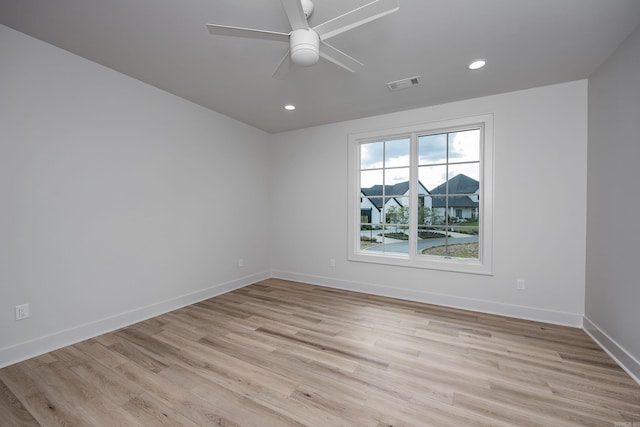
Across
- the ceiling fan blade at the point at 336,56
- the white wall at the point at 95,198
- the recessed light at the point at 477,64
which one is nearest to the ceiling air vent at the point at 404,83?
the recessed light at the point at 477,64

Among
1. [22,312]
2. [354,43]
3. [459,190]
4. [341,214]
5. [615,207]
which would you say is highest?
[354,43]

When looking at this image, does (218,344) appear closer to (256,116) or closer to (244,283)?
(244,283)

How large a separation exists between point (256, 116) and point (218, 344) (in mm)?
3070

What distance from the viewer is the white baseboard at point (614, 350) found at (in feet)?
6.36

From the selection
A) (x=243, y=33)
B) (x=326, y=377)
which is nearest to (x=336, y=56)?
(x=243, y=33)

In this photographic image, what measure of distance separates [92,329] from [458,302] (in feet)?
13.2

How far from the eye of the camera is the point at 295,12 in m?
1.49

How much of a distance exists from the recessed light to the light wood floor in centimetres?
263

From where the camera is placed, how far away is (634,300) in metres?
1.99

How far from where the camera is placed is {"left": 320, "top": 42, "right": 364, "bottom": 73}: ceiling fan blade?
1772mm

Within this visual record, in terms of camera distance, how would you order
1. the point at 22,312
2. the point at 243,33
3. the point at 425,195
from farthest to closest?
the point at 425,195 → the point at 22,312 → the point at 243,33

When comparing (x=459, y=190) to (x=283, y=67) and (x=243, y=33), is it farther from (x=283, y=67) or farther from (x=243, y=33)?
(x=243, y=33)

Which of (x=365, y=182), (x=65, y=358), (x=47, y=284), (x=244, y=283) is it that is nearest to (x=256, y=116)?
(x=365, y=182)

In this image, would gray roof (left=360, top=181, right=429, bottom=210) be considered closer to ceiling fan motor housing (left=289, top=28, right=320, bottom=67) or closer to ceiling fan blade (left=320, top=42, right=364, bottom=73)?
ceiling fan blade (left=320, top=42, right=364, bottom=73)
